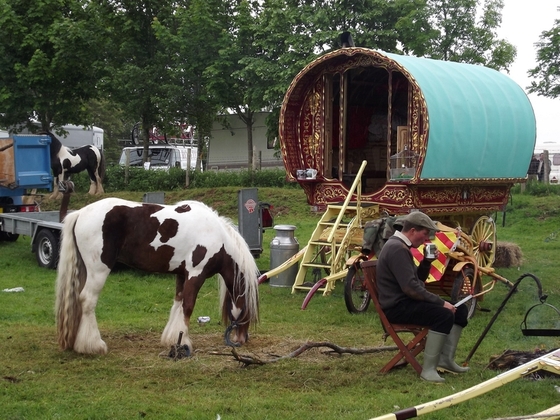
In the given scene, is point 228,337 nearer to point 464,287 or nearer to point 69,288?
point 69,288

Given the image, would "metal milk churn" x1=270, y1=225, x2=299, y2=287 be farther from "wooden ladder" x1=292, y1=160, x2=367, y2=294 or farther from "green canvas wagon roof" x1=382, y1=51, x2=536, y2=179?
"green canvas wagon roof" x1=382, y1=51, x2=536, y2=179

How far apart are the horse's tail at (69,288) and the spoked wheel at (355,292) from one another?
3.51 m

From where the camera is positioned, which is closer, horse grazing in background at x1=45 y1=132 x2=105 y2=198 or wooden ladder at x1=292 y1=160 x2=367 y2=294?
wooden ladder at x1=292 y1=160 x2=367 y2=294

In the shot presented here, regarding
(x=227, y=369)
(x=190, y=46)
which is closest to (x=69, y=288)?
(x=227, y=369)

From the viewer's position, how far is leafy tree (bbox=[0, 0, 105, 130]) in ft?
71.7

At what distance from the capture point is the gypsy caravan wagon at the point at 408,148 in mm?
10852

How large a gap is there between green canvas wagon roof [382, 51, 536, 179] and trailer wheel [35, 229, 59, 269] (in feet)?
20.5

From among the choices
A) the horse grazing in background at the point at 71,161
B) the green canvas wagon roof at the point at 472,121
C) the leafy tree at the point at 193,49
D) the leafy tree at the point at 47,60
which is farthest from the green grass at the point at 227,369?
the leafy tree at the point at 193,49

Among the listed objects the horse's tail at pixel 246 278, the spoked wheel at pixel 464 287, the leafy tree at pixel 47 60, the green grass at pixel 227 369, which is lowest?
the green grass at pixel 227 369

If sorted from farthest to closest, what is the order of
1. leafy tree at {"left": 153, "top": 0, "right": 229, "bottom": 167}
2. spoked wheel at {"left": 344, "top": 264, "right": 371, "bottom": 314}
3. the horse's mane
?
leafy tree at {"left": 153, "top": 0, "right": 229, "bottom": 167} → spoked wheel at {"left": 344, "top": 264, "right": 371, "bottom": 314} → the horse's mane

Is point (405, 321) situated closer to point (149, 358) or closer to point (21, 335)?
point (149, 358)

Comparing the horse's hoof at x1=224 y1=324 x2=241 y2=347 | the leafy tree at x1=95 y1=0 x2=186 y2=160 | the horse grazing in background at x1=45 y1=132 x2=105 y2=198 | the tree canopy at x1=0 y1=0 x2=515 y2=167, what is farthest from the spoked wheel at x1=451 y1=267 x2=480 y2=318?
the leafy tree at x1=95 y1=0 x2=186 y2=160

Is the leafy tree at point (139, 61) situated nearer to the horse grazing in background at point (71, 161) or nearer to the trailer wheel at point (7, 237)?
the horse grazing in background at point (71, 161)

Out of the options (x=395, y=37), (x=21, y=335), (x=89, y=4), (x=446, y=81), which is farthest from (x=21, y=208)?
(x=395, y=37)
